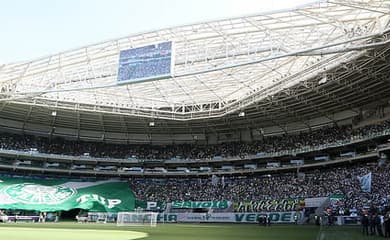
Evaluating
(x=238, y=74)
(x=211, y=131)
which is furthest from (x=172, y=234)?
(x=211, y=131)

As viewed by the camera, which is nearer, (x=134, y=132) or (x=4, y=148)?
(x=4, y=148)

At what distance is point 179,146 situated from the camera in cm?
7175

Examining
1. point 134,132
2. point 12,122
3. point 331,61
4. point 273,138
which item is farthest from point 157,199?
point 331,61

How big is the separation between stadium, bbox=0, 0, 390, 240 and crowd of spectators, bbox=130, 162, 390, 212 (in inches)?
10.5

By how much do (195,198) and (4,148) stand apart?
2863cm

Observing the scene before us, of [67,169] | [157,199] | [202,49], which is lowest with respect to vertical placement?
[157,199]

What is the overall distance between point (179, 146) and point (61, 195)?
20.9 m

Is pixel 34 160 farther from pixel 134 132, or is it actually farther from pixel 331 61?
pixel 331 61

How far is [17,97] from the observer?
46.8 m

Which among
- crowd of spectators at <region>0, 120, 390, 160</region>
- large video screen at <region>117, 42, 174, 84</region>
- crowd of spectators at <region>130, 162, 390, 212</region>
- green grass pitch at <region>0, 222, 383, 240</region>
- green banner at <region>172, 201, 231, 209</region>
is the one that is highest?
large video screen at <region>117, 42, 174, 84</region>

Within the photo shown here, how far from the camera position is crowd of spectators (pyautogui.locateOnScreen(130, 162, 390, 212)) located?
44.6 meters

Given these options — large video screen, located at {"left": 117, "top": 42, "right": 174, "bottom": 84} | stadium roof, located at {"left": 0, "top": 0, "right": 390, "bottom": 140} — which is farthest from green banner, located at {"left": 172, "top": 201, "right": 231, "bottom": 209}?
large video screen, located at {"left": 117, "top": 42, "right": 174, "bottom": 84}

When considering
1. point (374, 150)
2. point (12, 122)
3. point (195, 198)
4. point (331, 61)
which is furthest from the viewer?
point (12, 122)

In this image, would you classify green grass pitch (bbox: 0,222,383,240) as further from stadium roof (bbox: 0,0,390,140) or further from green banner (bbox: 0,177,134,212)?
green banner (bbox: 0,177,134,212)
